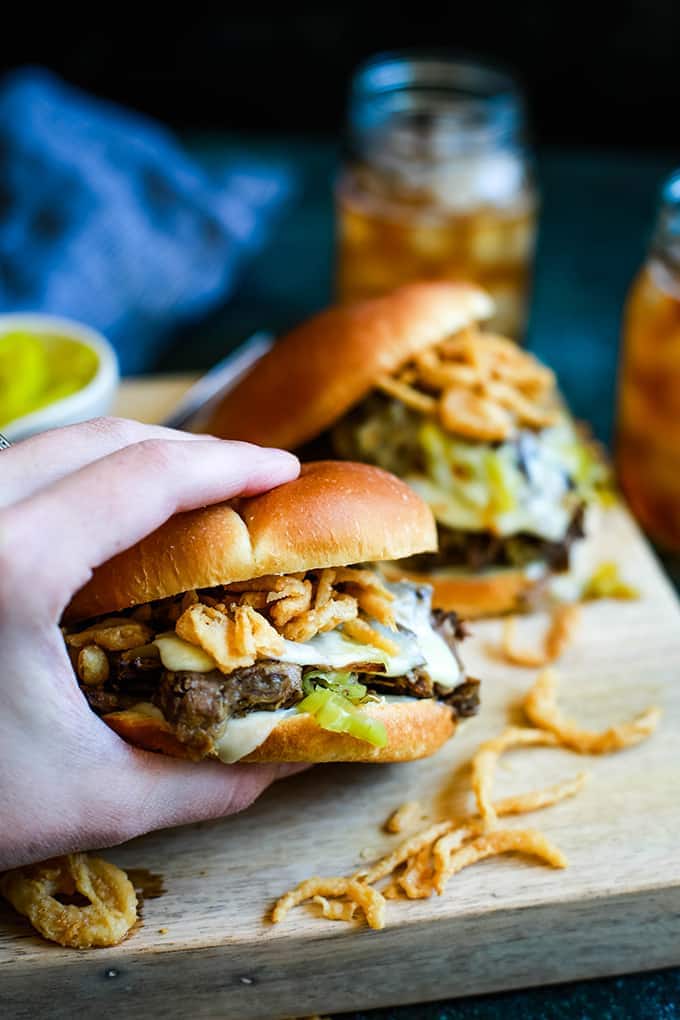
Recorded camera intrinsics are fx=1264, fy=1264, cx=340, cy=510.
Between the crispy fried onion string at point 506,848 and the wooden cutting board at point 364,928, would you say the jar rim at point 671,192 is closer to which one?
the wooden cutting board at point 364,928

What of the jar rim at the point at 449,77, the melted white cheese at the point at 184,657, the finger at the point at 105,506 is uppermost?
the jar rim at the point at 449,77

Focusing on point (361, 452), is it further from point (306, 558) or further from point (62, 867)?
point (62, 867)

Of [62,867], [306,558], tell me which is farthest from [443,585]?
[62,867]

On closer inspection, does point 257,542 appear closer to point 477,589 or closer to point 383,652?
point 383,652

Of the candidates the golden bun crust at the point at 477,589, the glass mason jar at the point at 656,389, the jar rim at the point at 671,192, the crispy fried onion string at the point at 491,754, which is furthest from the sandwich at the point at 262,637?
the jar rim at the point at 671,192

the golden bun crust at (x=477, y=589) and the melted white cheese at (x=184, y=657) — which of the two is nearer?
the melted white cheese at (x=184, y=657)

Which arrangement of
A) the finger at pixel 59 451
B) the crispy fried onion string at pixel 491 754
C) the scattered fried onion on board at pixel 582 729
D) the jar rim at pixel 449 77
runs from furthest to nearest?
the jar rim at pixel 449 77, the scattered fried onion on board at pixel 582 729, the crispy fried onion string at pixel 491 754, the finger at pixel 59 451

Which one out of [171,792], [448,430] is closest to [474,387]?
[448,430]

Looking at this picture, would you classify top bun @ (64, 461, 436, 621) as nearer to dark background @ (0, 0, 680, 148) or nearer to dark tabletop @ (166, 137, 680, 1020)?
dark tabletop @ (166, 137, 680, 1020)
